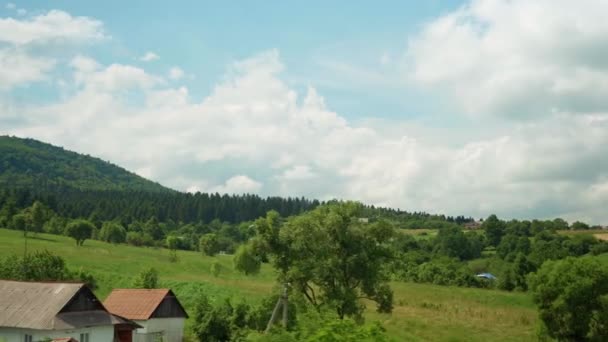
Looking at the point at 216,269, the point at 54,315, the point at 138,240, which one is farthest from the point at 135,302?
the point at 138,240

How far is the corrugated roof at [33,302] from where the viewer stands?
3672cm

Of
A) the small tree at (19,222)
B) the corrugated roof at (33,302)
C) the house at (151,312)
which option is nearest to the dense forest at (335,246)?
the small tree at (19,222)

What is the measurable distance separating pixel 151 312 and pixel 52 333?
737 cm

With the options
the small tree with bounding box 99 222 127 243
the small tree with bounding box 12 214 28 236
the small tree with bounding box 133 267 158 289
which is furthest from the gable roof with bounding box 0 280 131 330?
the small tree with bounding box 99 222 127 243

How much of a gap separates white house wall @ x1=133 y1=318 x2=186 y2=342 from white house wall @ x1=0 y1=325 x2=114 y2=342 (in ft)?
11.6

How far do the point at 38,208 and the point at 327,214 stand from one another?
82045mm

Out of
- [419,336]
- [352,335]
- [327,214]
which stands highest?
[327,214]

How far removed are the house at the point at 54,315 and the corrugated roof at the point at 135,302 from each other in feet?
8.73

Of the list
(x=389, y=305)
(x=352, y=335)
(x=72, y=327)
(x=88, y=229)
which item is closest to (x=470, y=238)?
(x=88, y=229)

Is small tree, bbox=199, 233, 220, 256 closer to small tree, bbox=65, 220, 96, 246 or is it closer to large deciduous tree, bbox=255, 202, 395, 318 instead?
small tree, bbox=65, 220, 96, 246

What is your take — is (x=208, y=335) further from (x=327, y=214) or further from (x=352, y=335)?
(x=352, y=335)

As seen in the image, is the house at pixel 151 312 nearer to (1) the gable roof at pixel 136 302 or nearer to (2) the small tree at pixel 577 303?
(1) the gable roof at pixel 136 302

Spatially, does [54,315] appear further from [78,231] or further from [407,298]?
[78,231]

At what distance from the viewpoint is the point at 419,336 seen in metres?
45.9
